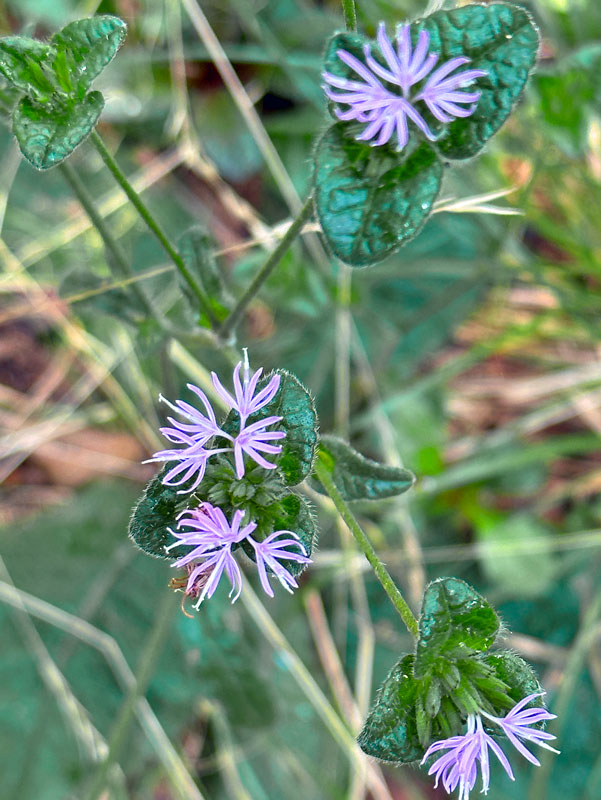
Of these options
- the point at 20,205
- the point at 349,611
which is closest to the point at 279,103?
the point at 20,205

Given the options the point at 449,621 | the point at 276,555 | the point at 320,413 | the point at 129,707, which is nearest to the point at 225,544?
the point at 276,555

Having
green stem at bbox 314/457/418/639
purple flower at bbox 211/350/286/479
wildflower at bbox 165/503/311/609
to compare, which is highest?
purple flower at bbox 211/350/286/479

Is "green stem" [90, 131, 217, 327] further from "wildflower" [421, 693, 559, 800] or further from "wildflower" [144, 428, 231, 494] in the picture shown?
"wildflower" [421, 693, 559, 800]

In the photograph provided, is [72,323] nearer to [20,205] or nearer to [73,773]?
[20,205]

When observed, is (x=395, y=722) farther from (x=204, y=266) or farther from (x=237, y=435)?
(x=204, y=266)

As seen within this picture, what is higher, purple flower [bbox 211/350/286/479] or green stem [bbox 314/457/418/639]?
purple flower [bbox 211/350/286/479]

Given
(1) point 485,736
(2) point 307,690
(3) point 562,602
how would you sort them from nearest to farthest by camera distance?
(1) point 485,736
(2) point 307,690
(3) point 562,602

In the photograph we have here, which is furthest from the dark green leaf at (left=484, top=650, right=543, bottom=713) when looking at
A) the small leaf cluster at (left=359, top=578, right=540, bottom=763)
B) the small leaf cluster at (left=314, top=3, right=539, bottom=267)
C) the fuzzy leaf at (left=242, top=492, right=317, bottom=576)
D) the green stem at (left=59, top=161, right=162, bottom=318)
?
the green stem at (left=59, top=161, right=162, bottom=318)
